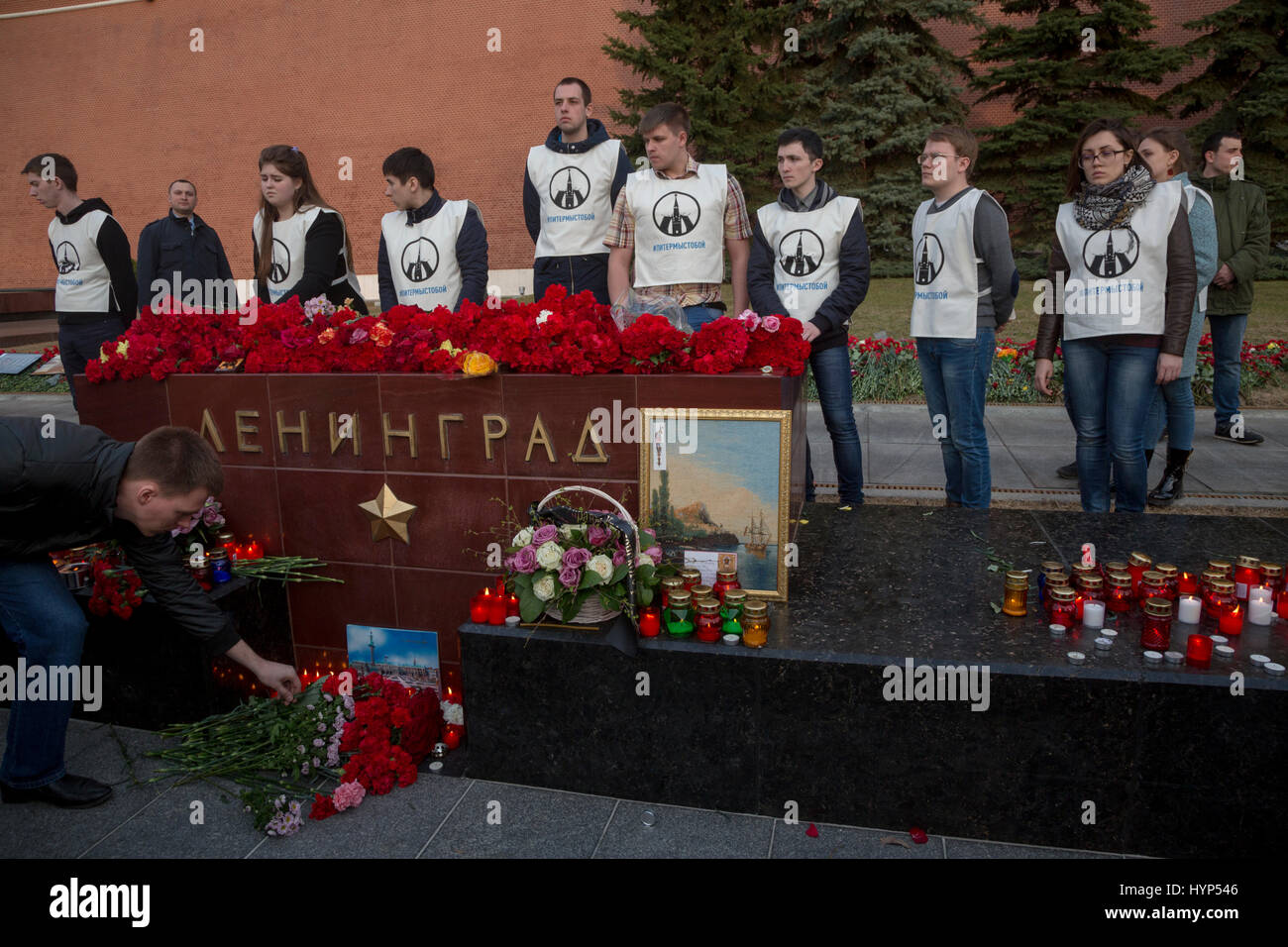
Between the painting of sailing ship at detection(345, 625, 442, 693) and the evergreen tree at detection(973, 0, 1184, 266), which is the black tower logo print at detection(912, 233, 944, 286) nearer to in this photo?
the painting of sailing ship at detection(345, 625, 442, 693)

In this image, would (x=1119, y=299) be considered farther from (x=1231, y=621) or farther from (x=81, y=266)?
(x=81, y=266)

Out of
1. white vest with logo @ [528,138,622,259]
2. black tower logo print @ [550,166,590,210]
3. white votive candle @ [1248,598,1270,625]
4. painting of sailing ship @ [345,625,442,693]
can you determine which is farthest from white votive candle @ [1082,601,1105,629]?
black tower logo print @ [550,166,590,210]

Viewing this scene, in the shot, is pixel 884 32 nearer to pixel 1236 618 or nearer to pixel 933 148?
pixel 933 148

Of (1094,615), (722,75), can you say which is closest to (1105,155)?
(1094,615)

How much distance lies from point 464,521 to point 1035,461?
185 inches

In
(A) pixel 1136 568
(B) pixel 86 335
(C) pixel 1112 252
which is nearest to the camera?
(A) pixel 1136 568

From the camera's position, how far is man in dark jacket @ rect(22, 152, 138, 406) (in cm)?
620

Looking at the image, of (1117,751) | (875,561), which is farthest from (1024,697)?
(875,561)

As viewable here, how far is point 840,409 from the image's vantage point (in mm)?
4750

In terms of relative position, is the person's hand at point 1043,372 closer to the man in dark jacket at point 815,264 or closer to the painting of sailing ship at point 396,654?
the man in dark jacket at point 815,264

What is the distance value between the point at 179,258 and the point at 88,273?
1.94ft

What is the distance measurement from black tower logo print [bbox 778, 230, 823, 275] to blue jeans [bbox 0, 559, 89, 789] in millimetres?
3517

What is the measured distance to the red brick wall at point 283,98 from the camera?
2211cm

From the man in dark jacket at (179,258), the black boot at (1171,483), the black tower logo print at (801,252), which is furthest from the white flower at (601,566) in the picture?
the man in dark jacket at (179,258)
